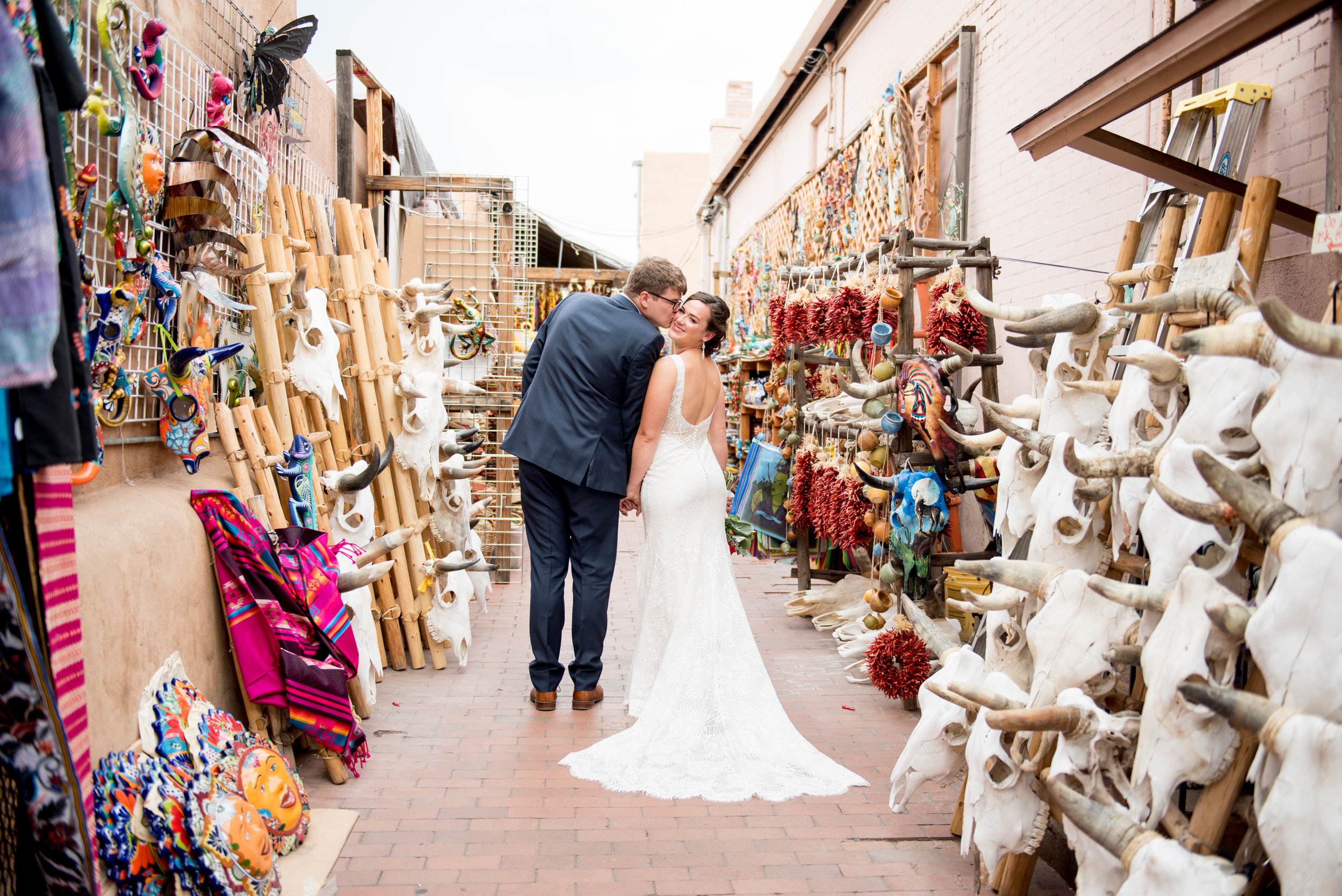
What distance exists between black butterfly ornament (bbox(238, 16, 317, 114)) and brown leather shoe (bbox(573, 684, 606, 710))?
2965 mm

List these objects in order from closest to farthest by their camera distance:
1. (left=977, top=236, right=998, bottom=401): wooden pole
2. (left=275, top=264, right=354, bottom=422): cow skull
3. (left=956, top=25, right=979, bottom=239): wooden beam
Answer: (left=275, top=264, right=354, bottom=422): cow skull → (left=977, top=236, right=998, bottom=401): wooden pole → (left=956, top=25, right=979, bottom=239): wooden beam

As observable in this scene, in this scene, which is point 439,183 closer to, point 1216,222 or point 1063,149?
point 1063,149

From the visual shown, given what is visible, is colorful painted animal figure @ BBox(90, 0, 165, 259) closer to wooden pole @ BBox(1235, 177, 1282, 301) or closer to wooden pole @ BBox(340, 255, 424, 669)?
wooden pole @ BBox(340, 255, 424, 669)

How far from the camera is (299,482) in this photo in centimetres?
358

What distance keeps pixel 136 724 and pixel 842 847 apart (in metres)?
2.01

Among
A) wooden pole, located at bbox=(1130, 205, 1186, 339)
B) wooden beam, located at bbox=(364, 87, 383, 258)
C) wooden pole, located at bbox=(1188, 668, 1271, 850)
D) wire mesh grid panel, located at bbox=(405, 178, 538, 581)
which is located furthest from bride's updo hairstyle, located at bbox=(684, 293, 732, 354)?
wooden beam, located at bbox=(364, 87, 383, 258)

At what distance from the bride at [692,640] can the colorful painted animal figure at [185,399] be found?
1.62 metres

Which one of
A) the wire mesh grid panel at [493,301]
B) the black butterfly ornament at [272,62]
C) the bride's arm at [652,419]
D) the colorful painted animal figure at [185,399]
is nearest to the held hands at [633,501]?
the bride's arm at [652,419]

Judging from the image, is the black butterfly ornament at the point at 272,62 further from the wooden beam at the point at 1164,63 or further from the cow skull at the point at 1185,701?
the cow skull at the point at 1185,701

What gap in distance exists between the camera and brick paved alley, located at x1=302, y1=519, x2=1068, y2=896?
2596 millimetres

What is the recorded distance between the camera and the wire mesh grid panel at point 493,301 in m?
6.93

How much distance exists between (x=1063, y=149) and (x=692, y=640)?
3.00 metres

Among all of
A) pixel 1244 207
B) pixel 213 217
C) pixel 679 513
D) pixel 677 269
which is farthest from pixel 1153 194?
pixel 213 217

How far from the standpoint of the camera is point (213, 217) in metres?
3.25
